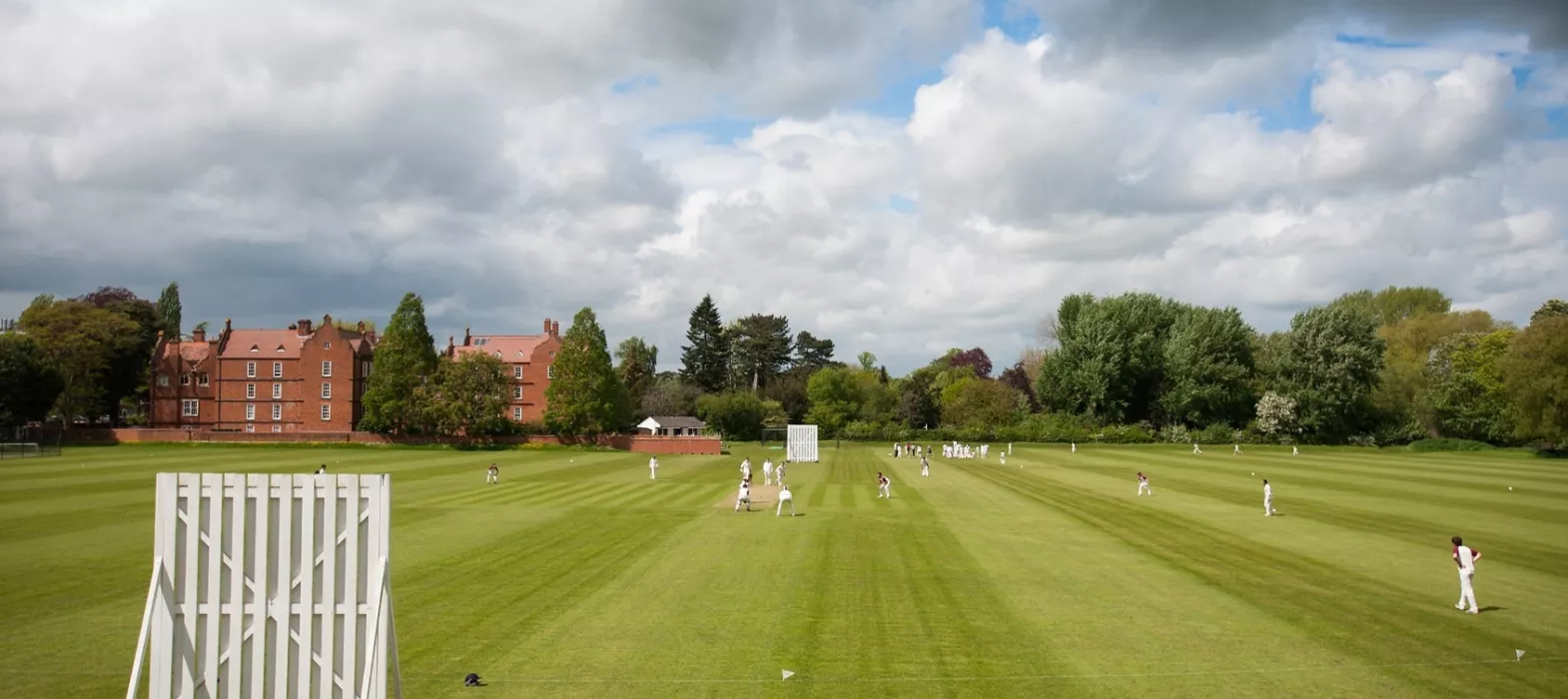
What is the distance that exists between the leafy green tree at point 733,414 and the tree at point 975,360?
7126cm

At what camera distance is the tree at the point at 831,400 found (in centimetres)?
12469

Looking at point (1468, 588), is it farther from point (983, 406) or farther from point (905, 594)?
point (983, 406)

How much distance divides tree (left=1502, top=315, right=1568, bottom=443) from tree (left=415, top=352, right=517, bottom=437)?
278 feet

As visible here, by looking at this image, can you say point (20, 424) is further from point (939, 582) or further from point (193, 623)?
point (193, 623)

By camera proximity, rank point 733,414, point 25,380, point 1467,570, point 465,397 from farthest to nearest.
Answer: point 733,414, point 465,397, point 25,380, point 1467,570


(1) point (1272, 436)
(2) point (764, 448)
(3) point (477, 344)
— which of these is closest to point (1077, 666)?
(2) point (764, 448)

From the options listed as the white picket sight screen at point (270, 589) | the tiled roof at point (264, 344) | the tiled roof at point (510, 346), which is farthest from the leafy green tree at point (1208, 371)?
the white picket sight screen at point (270, 589)

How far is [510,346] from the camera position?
380ft

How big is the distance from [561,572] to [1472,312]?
139 m

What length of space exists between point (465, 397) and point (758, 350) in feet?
257

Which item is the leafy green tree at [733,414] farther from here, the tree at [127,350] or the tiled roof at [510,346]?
the tree at [127,350]

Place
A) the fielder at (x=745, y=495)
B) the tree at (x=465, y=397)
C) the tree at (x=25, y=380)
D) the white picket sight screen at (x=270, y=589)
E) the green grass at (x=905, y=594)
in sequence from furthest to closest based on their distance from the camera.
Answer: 1. the tree at (x=465, y=397)
2. the tree at (x=25, y=380)
3. the fielder at (x=745, y=495)
4. the green grass at (x=905, y=594)
5. the white picket sight screen at (x=270, y=589)

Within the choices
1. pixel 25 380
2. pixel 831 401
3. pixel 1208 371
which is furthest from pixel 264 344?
pixel 1208 371

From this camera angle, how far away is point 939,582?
23219 mm
